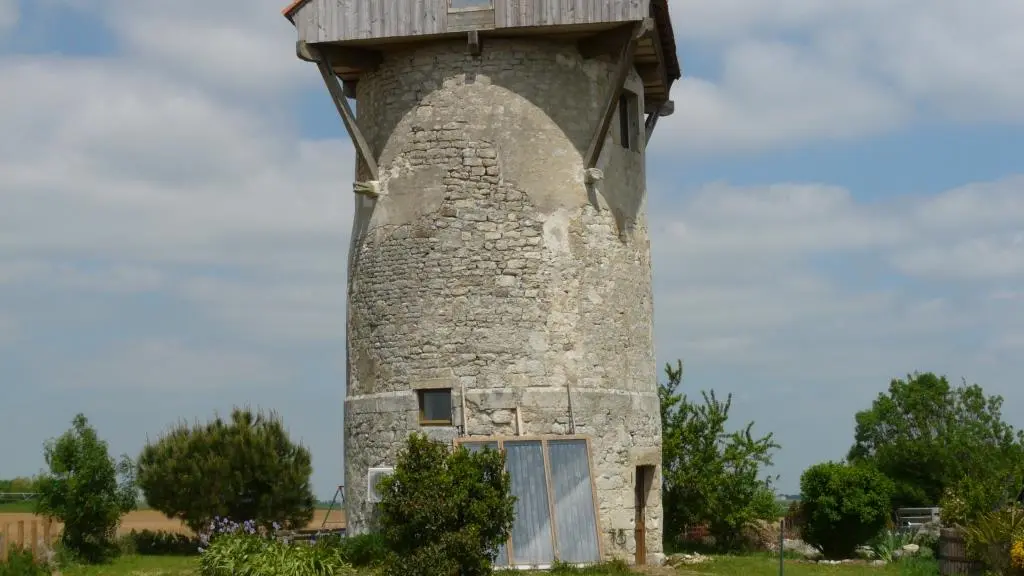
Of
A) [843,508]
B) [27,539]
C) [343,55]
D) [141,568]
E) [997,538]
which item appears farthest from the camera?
[843,508]

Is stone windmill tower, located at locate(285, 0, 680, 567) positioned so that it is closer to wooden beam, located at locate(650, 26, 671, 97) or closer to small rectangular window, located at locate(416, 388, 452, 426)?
small rectangular window, located at locate(416, 388, 452, 426)

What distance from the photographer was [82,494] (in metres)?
24.7

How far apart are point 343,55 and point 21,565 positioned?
9229 mm

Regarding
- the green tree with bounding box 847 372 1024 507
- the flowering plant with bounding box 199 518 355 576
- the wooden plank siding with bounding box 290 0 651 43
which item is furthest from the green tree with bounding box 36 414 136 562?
the green tree with bounding box 847 372 1024 507

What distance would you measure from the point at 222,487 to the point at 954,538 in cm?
1572

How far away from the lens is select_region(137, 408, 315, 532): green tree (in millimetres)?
28703

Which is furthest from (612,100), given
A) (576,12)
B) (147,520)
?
(147,520)

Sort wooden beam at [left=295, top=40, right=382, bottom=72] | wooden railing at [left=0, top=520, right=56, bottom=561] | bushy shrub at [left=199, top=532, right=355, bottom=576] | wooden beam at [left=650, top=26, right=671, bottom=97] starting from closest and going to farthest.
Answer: bushy shrub at [left=199, top=532, right=355, bottom=576] < wooden beam at [left=295, top=40, right=382, bottom=72] < wooden beam at [left=650, top=26, right=671, bottom=97] < wooden railing at [left=0, top=520, right=56, bottom=561]

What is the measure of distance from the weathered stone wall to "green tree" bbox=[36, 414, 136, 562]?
6.66 metres

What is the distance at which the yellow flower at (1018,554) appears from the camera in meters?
18.2

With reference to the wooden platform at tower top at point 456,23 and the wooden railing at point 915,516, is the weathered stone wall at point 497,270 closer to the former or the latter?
the wooden platform at tower top at point 456,23

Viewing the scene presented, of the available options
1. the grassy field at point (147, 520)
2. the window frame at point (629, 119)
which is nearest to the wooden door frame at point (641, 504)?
the window frame at point (629, 119)

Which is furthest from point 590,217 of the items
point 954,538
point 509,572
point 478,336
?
point 954,538

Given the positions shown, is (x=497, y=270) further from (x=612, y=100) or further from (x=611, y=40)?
(x=611, y=40)
